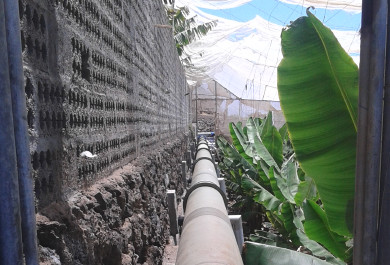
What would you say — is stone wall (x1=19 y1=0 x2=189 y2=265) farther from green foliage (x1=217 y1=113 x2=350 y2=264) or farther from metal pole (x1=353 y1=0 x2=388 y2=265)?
green foliage (x1=217 y1=113 x2=350 y2=264)

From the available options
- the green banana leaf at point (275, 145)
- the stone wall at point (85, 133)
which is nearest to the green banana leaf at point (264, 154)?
the green banana leaf at point (275, 145)

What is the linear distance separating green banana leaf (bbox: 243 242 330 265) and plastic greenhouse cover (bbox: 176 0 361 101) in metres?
9.04

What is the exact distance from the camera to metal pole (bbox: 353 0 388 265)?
0.98 meters

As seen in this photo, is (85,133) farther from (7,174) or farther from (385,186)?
(385,186)

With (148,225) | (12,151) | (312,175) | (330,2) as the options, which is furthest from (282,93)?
(330,2)

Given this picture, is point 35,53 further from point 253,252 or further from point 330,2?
point 330,2

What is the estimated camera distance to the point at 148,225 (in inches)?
114

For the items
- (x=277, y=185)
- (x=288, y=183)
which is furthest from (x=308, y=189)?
(x=277, y=185)

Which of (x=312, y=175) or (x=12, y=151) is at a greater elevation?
(x=12, y=151)

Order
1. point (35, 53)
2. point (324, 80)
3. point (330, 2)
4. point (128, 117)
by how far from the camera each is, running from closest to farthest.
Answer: point (35, 53), point (324, 80), point (128, 117), point (330, 2)

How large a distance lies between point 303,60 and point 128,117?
66.4 inches

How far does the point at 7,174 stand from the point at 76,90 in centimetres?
83

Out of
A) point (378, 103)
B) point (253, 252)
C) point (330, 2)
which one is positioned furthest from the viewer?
point (330, 2)

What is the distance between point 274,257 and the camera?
63.3 inches
